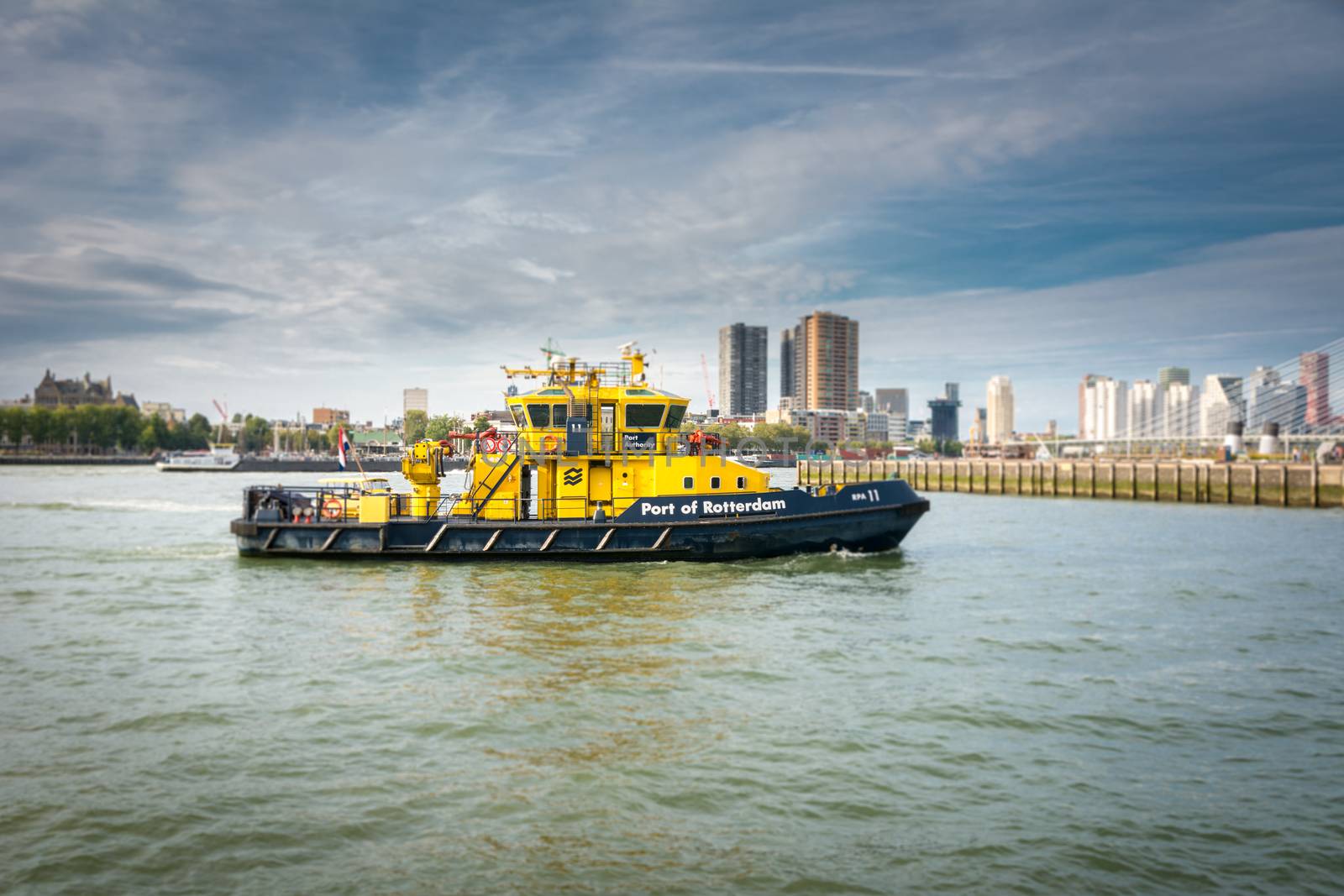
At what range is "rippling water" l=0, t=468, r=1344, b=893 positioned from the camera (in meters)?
6.27

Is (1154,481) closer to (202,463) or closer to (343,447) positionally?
(343,447)

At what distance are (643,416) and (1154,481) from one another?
40929mm

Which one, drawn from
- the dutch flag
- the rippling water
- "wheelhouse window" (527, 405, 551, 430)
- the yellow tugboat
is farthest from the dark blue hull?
"wheelhouse window" (527, 405, 551, 430)

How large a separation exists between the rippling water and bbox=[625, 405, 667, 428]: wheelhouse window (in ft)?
15.5

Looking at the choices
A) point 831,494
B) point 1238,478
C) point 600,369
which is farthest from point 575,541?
point 1238,478

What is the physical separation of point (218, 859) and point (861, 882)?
4762 mm

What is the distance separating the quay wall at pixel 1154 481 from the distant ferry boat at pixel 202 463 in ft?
294

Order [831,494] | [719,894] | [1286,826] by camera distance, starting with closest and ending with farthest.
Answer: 1. [719,894]
2. [1286,826]
3. [831,494]

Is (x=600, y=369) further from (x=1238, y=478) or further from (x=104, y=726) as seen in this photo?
(x=1238, y=478)

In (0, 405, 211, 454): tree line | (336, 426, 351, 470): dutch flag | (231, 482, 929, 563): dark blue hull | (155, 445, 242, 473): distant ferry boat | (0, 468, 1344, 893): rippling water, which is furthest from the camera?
(0, 405, 211, 454): tree line

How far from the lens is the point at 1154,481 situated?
49688 millimetres

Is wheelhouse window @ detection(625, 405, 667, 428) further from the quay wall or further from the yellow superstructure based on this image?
the quay wall

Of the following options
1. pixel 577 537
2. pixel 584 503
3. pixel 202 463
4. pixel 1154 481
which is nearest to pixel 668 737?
pixel 577 537

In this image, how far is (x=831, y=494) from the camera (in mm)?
21906
